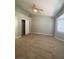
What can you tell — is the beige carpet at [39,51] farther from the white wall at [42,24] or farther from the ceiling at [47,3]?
the white wall at [42,24]

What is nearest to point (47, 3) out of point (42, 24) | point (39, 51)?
point (39, 51)

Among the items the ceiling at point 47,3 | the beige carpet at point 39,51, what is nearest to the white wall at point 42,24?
the ceiling at point 47,3

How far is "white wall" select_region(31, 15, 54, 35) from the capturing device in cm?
1104

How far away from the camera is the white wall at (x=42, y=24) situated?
11041 millimetres

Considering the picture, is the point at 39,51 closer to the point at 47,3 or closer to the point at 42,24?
the point at 47,3

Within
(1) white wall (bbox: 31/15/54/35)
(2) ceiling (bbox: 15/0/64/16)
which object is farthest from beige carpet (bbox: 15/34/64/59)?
(1) white wall (bbox: 31/15/54/35)

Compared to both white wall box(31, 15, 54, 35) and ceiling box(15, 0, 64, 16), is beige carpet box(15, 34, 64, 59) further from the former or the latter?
white wall box(31, 15, 54, 35)

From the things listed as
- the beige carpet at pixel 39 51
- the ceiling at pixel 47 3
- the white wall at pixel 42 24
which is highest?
the ceiling at pixel 47 3

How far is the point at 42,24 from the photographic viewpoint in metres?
11.6
